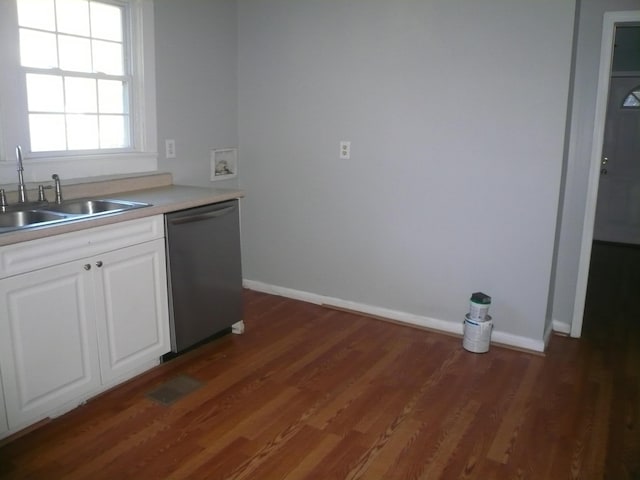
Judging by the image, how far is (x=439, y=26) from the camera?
3.34m

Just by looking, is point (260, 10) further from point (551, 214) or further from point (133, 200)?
point (551, 214)

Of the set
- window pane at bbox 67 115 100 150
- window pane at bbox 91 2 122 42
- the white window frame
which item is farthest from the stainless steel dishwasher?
window pane at bbox 91 2 122 42

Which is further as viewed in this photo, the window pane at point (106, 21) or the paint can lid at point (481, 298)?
the paint can lid at point (481, 298)

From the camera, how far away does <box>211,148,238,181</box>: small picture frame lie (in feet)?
13.1

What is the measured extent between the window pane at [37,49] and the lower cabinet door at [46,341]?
3.79 ft

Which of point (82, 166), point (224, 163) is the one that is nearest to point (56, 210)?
point (82, 166)

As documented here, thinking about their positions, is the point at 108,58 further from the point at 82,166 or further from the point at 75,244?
the point at 75,244

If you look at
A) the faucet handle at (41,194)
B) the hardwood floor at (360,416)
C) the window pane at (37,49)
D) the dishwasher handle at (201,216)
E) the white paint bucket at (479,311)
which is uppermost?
the window pane at (37,49)

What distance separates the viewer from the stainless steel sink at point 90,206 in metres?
2.84

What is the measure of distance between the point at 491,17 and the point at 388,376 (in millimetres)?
2134

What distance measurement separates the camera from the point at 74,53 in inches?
120

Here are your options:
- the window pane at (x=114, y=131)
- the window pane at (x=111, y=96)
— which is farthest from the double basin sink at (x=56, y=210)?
the window pane at (x=111, y=96)

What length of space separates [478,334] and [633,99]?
4198 millimetres

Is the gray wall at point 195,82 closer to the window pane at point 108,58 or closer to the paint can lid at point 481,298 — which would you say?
the window pane at point 108,58
